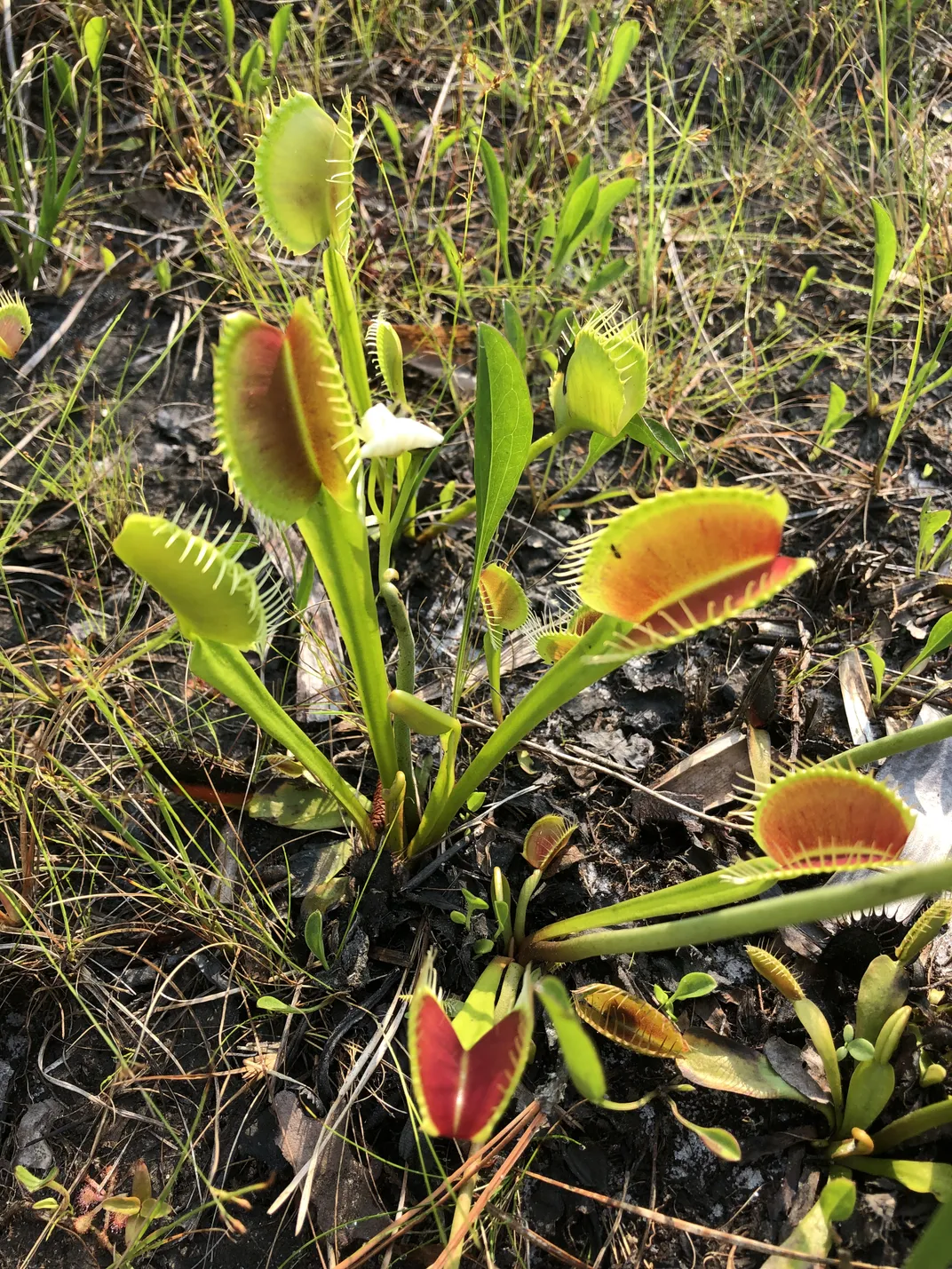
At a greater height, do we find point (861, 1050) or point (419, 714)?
point (419, 714)

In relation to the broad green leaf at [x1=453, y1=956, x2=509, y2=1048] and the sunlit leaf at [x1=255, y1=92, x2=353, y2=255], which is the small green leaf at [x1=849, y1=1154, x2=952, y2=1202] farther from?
the sunlit leaf at [x1=255, y1=92, x2=353, y2=255]

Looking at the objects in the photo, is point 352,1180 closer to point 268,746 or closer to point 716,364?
point 268,746

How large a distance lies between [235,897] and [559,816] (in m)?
0.72

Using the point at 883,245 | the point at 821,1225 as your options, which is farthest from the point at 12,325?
the point at 821,1225

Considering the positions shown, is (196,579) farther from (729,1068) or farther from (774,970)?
(729,1068)

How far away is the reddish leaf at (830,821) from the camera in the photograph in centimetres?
125

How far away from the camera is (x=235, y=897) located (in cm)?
183

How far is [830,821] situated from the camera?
129 cm

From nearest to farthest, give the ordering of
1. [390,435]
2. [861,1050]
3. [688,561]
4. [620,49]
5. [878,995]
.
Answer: [688,561] → [390,435] → [861,1050] → [878,995] → [620,49]

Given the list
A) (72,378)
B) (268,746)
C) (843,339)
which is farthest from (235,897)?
(843,339)

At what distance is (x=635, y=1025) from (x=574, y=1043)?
26.1 inches

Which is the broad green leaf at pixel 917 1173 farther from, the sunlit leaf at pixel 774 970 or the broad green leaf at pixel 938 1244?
the broad green leaf at pixel 938 1244

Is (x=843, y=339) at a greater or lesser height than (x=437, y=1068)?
greater

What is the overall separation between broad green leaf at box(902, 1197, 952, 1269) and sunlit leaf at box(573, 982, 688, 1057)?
556mm
